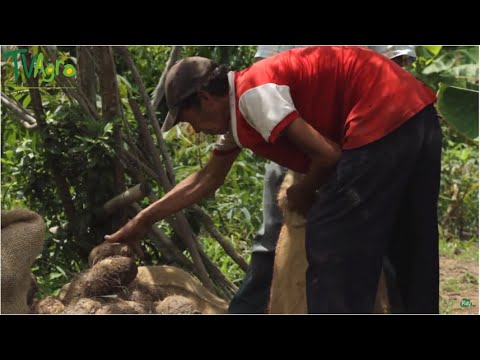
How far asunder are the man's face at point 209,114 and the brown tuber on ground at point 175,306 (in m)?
0.83

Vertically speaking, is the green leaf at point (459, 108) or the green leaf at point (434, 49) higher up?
the green leaf at point (434, 49)

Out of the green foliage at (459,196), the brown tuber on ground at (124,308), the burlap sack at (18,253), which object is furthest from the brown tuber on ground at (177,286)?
the green foliage at (459,196)

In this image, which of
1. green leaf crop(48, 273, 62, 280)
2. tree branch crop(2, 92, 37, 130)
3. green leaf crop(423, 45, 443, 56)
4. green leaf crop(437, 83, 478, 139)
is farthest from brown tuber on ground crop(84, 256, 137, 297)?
green leaf crop(423, 45, 443, 56)

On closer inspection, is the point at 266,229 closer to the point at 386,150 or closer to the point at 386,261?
the point at 386,261

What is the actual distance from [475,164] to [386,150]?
15.3ft

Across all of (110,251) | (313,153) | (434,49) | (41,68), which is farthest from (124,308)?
(434,49)

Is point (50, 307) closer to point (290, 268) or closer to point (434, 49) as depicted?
point (290, 268)

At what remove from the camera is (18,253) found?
383 centimetres

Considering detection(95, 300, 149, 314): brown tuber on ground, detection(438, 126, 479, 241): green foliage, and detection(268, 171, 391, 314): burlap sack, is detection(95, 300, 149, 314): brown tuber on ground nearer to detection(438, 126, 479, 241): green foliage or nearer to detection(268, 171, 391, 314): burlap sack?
detection(268, 171, 391, 314): burlap sack

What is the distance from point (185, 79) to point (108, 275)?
3.28 feet

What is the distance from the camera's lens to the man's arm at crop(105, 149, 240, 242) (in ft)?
12.7

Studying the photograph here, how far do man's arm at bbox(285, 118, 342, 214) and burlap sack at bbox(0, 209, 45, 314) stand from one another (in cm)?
126

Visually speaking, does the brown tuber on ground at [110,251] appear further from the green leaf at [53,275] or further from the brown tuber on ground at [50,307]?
the green leaf at [53,275]

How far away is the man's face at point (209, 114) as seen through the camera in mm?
3389
